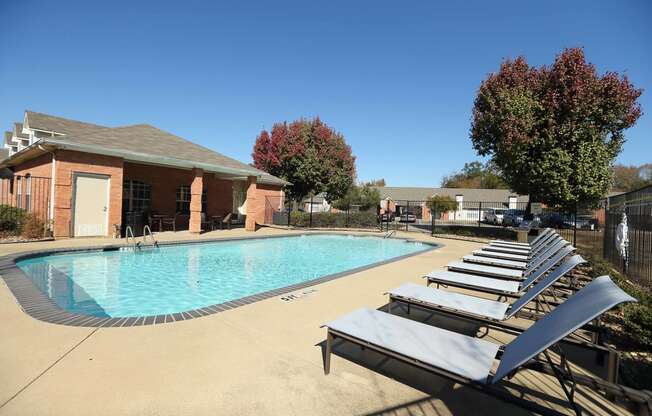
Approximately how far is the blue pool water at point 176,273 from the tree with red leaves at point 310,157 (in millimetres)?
15484

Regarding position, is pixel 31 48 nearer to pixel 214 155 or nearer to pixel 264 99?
pixel 214 155

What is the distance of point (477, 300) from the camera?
400 cm

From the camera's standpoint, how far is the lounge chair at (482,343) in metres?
1.88

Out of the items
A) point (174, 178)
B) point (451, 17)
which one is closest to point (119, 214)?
point (174, 178)

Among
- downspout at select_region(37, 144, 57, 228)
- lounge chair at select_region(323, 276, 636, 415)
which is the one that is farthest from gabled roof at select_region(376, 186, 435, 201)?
lounge chair at select_region(323, 276, 636, 415)

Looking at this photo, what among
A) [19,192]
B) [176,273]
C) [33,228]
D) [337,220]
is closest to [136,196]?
[19,192]

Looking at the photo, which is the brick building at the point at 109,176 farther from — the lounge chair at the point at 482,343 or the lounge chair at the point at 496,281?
the lounge chair at the point at 482,343

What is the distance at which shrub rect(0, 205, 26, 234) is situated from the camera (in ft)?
36.3

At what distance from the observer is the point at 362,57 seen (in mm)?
18156

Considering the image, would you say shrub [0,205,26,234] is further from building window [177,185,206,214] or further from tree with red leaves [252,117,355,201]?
tree with red leaves [252,117,355,201]

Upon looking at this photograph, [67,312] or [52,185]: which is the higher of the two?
[52,185]

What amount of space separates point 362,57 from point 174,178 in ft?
42.8

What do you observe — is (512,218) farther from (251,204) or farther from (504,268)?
(504,268)

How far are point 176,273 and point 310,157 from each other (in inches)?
826
